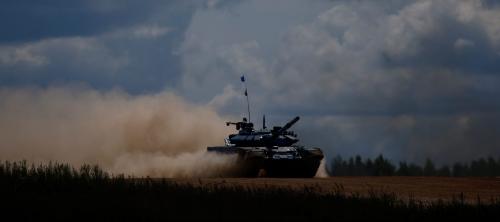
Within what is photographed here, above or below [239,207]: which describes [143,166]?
above

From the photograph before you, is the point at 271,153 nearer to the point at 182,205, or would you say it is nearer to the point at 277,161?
the point at 277,161

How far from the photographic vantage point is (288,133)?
164ft

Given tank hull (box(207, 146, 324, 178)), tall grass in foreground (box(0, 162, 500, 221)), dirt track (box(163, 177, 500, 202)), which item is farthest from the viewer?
tank hull (box(207, 146, 324, 178))

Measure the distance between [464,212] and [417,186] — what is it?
53.8 feet

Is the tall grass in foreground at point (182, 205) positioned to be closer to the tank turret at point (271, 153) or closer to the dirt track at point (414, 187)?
the dirt track at point (414, 187)

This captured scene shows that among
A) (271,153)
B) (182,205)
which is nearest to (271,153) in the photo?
(271,153)

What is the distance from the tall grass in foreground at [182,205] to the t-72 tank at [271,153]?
17328 millimetres

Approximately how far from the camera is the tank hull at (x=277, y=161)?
46.1 m

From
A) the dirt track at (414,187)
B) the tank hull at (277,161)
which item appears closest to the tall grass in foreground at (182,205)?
the dirt track at (414,187)

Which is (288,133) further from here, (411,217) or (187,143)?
(411,217)

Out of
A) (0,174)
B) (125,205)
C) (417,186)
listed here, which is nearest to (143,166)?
(417,186)

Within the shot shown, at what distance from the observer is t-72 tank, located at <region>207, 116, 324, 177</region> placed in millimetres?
46250

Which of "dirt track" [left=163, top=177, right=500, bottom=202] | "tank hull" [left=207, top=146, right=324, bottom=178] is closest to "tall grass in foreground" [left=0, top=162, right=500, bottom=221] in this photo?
"dirt track" [left=163, top=177, right=500, bottom=202]

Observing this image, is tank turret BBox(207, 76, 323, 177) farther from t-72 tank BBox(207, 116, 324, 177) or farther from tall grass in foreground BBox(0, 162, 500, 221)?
tall grass in foreground BBox(0, 162, 500, 221)
